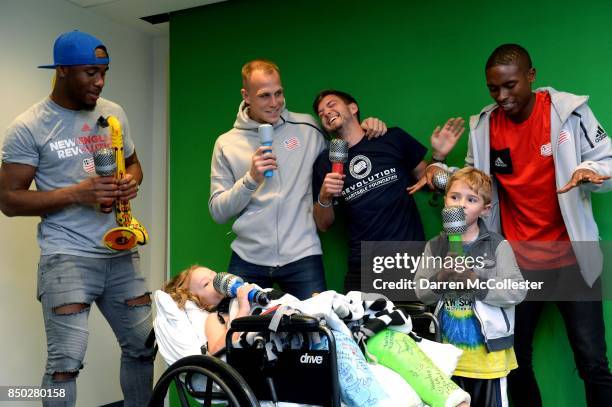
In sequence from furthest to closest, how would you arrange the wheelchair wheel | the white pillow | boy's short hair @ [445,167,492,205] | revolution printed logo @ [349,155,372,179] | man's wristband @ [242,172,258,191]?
revolution printed logo @ [349,155,372,179], man's wristband @ [242,172,258,191], boy's short hair @ [445,167,492,205], the white pillow, the wheelchair wheel

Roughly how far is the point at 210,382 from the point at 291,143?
1495mm

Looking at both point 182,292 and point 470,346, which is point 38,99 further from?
point 470,346

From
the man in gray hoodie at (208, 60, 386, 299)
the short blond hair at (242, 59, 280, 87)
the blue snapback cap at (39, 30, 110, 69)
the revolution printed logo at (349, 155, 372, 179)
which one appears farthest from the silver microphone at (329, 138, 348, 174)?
the blue snapback cap at (39, 30, 110, 69)

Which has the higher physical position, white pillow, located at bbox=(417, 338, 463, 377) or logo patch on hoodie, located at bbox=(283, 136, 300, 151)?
logo patch on hoodie, located at bbox=(283, 136, 300, 151)

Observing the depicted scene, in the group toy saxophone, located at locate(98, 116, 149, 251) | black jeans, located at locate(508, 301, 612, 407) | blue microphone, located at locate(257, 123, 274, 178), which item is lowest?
black jeans, located at locate(508, 301, 612, 407)

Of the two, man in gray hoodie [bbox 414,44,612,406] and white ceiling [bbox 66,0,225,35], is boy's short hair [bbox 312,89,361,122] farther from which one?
white ceiling [bbox 66,0,225,35]

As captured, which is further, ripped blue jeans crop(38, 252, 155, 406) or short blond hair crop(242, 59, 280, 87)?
short blond hair crop(242, 59, 280, 87)

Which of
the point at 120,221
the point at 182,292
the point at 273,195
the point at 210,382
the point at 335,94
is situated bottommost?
the point at 210,382

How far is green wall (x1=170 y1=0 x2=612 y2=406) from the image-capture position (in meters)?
3.20

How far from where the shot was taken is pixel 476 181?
9.43ft

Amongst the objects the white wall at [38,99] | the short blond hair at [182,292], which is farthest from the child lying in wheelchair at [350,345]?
the white wall at [38,99]

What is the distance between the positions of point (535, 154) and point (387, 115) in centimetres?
90

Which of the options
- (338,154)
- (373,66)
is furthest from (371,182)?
(373,66)

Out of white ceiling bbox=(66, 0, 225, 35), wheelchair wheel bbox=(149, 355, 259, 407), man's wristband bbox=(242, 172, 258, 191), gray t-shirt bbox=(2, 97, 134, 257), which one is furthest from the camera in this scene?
white ceiling bbox=(66, 0, 225, 35)
